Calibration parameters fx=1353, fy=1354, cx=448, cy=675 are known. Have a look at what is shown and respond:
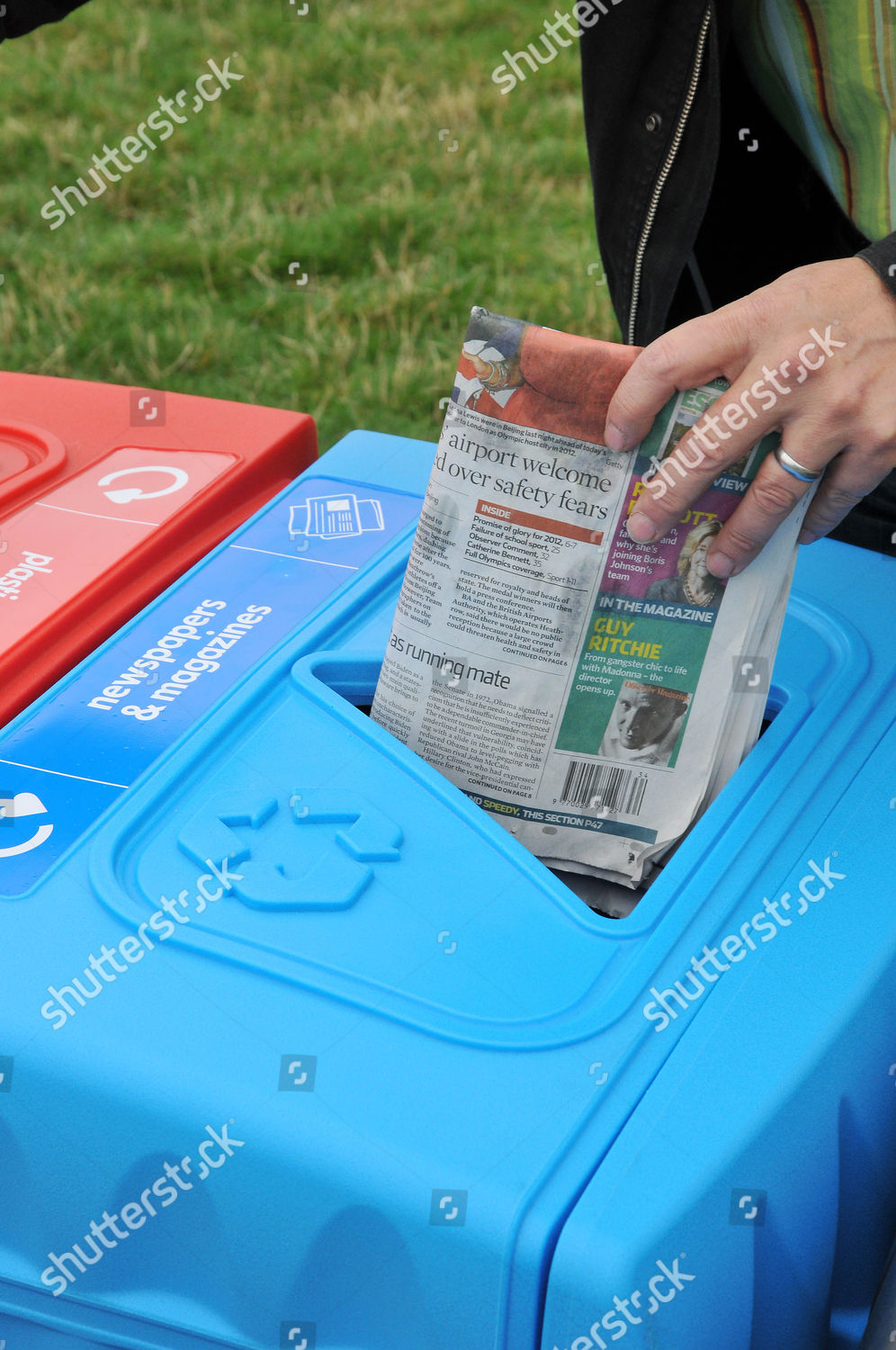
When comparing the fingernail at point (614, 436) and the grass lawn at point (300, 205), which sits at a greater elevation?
the fingernail at point (614, 436)

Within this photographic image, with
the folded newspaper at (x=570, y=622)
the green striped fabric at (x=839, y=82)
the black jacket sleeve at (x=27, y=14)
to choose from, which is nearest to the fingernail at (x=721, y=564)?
the folded newspaper at (x=570, y=622)

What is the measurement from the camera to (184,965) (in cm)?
68

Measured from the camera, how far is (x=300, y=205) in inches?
104

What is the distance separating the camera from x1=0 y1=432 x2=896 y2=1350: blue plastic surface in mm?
598

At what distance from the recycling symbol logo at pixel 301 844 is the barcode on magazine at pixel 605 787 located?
0.45ft

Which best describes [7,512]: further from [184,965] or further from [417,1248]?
[417,1248]

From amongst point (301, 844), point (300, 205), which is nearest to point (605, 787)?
point (301, 844)

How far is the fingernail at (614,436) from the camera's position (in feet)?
2.46

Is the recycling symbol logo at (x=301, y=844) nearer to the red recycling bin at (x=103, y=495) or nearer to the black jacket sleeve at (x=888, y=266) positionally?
the red recycling bin at (x=103, y=495)

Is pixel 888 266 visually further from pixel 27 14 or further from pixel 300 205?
pixel 300 205

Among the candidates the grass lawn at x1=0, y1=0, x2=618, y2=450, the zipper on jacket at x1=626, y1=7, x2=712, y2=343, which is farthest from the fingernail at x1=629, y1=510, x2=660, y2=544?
the grass lawn at x1=0, y1=0, x2=618, y2=450

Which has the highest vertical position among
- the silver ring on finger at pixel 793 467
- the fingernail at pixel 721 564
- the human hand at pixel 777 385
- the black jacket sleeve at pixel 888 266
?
the black jacket sleeve at pixel 888 266

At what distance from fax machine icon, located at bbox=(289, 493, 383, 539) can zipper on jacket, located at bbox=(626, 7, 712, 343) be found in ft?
1.02

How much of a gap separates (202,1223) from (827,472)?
52cm
